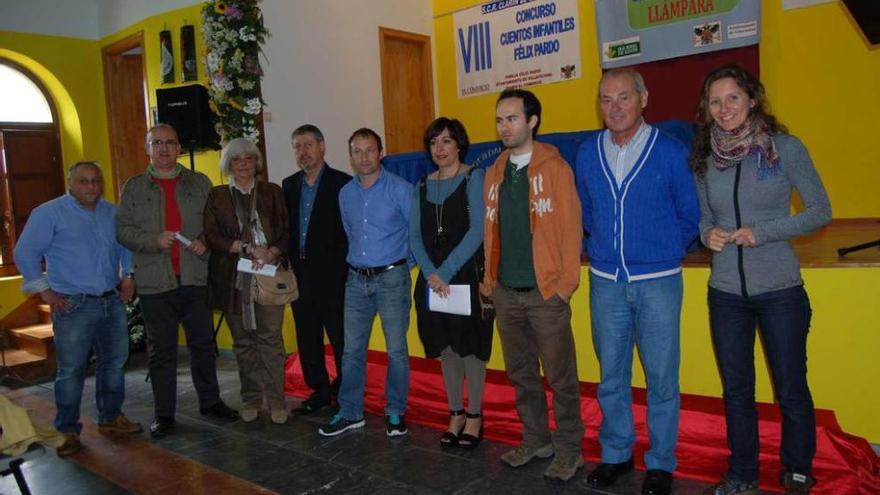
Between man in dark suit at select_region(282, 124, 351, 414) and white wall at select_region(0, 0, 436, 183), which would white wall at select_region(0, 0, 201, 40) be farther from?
man in dark suit at select_region(282, 124, 351, 414)

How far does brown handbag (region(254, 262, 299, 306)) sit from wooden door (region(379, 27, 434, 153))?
149 inches

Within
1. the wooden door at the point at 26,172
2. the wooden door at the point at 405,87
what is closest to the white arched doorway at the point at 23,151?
the wooden door at the point at 26,172

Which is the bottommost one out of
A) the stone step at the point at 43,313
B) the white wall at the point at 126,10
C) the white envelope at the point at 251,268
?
the stone step at the point at 43,313

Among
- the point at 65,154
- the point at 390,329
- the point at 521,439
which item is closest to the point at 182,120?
the point at 65,154

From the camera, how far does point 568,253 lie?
2521 millimetres

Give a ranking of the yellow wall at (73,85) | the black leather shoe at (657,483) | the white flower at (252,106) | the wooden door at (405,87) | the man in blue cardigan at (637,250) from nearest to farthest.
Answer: the man in blue cardigan at (637,250), the black leather shoe at (657,483), the white flower at (252,106), the yellow wall at (73,85), the wooden door at (405,87)

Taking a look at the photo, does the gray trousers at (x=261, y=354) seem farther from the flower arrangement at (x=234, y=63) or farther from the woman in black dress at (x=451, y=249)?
the flower arrangement at (x=234, y=63)

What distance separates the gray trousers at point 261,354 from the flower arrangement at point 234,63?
7.92ft

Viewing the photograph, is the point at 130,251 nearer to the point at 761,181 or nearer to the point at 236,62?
the point at 236,62

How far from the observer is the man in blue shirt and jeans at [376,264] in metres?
3.18

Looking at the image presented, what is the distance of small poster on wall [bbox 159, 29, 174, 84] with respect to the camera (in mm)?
5926

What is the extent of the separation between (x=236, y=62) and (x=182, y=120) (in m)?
0.64

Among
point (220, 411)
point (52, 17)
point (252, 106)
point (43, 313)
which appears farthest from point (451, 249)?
point (52, 17)

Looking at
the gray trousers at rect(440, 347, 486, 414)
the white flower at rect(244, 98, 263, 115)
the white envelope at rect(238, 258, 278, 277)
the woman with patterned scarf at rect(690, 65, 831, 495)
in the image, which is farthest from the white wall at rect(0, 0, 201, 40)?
the woman with patterned scarf at rect(690, 65, 831, 495)
